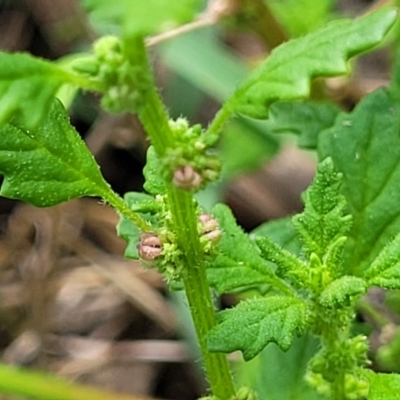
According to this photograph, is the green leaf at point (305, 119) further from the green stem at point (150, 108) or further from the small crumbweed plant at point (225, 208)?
the green stem at point (150, 108)

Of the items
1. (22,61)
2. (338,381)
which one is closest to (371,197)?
(338,381)

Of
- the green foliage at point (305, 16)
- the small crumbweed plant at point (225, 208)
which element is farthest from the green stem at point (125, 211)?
the green foliage at point (305, 16)

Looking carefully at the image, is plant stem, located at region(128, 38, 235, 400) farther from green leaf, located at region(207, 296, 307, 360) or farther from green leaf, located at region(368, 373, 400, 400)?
green leaf, located at region(368, 373, 400, 400)

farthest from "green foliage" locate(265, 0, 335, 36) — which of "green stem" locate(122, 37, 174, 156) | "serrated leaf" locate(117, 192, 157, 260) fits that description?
"green stem" locate(122, 37, 174, 156)

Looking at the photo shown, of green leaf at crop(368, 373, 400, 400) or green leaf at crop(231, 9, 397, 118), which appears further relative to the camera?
green leaf at crop(368, 373, 400, 400)

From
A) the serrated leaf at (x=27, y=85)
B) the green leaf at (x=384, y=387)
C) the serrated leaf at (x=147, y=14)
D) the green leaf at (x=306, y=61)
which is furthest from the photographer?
the green leaf at (x=384, y=387)

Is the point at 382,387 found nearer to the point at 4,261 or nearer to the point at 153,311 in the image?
the point at 153,311
